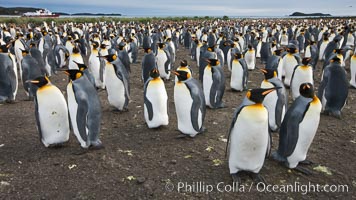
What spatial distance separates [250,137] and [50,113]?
9.86 ft

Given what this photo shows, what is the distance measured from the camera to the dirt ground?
3.81 m

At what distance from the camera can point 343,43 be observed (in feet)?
57.8

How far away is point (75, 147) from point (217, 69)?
139 inches

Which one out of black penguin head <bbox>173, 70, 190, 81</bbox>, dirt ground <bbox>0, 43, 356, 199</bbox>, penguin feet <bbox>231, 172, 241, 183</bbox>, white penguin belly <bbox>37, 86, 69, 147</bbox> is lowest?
dirt ground <bbox>0, 43, 356, 199</bbox>

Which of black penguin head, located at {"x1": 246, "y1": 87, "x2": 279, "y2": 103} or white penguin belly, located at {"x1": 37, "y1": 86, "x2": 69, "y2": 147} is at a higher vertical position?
black penguin head, located at {"x1": 246, "y1": 87, "x2": 279, "y2": 103}

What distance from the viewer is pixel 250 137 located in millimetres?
3756

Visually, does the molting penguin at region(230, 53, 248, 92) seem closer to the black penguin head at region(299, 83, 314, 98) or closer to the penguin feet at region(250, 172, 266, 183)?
the black penguin head at region(299, 83, 314, 98)

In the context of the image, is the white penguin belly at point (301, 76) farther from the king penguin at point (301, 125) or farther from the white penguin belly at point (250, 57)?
the white penguin belly at point (250, 57)

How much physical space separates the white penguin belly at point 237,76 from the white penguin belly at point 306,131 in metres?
4.55

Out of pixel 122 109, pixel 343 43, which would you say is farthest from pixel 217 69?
pixel 343 43

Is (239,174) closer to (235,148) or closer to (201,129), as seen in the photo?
(235,148)

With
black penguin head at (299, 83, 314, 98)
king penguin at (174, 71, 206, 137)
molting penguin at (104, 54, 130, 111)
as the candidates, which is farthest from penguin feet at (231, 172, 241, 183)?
molting penguin at (104, 54, 130, 111)

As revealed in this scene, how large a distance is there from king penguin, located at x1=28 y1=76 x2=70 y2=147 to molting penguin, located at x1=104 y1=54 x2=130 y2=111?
203 cm

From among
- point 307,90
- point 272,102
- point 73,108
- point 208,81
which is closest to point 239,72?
point 208,81
